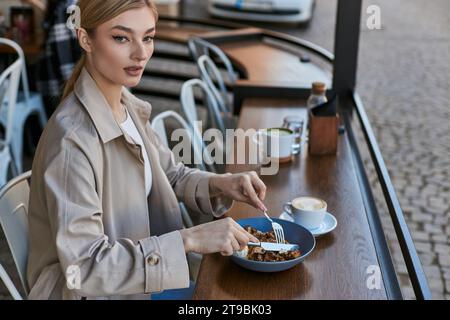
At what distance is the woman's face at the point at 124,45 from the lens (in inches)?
64.4

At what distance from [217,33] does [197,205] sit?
3.31 metres

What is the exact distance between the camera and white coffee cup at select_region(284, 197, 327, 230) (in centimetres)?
190

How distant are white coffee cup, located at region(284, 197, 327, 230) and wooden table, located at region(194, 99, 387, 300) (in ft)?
0.18

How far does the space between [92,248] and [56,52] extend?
10.8 feet

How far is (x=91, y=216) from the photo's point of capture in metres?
1.53

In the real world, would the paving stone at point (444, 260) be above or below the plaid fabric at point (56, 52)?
below

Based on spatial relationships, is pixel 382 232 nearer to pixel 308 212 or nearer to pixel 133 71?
pixel 308 212

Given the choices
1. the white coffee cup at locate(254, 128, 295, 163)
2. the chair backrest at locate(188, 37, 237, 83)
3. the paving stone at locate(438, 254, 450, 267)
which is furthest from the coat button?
the chair backrest at locate(188, 37, 237, 83)

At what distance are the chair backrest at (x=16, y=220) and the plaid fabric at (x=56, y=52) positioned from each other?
8.75 feet

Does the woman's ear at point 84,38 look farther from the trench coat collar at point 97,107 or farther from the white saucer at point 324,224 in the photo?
the white saucer at point 324,224

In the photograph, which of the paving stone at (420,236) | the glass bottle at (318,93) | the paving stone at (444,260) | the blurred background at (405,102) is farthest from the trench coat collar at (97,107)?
the paving stone at (420,236)

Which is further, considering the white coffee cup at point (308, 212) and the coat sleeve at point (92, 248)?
the white coffee cup at point (308, 212)

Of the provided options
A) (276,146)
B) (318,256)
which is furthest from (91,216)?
(276,146)

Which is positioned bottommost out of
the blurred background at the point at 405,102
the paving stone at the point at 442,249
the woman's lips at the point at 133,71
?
the paving stone at the point at 442,249
